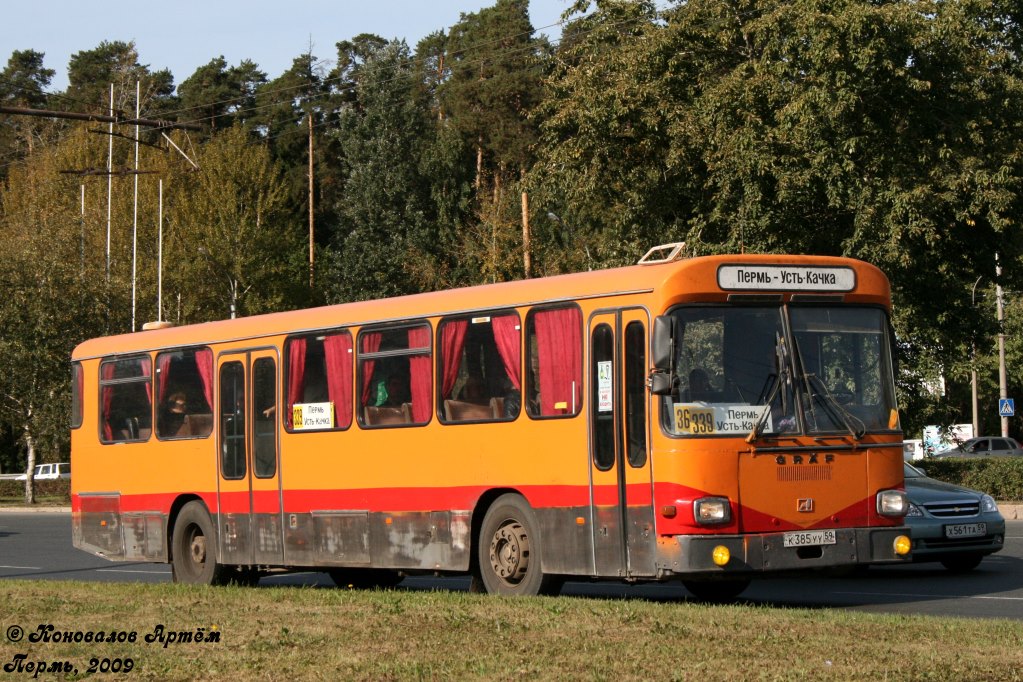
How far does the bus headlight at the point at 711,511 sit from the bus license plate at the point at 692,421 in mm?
559

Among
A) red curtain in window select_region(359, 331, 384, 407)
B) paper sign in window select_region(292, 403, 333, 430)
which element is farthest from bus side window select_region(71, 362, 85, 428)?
red curtain in window select_region(359, 331, 384, 407)

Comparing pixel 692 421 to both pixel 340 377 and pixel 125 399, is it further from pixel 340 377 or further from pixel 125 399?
pixel 125 399

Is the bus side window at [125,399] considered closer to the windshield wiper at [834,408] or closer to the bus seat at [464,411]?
the bus seat at [464,411]

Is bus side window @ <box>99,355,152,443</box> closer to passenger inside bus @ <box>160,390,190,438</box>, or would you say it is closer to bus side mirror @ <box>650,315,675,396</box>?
passenger inside bus @ <box>160,390,190,438</box>

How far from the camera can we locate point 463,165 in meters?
81.6

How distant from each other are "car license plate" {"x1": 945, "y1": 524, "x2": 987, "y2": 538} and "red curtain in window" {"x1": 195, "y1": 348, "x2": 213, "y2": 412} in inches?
349

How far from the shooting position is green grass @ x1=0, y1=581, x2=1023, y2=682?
894 cm

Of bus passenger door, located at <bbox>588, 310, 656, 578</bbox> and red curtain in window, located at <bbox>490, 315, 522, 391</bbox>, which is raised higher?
red curtain in window, located at <bbox>490, 315, 522, 391</bbox>

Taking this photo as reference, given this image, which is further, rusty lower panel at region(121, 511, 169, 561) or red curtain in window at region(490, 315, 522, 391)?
rusty lower panel at region(121, 511, 169, 561)

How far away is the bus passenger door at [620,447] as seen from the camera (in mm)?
12922

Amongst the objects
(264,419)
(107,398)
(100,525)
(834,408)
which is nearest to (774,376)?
(834,408)

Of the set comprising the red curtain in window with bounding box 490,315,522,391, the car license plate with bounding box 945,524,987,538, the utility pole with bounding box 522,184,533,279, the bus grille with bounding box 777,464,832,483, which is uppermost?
the utility pole with bounding box 522,184,533,279

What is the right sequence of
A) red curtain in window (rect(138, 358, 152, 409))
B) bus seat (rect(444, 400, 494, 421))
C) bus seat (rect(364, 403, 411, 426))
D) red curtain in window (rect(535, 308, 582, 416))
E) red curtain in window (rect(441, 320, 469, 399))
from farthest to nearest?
red curtain in window (rect(138, 358, 152, 409)) < bus seat (rect(364, 403, 411, 426)) < red curtain in window (rect(441, 320, 469, 399)) < bus seat (rect(444, 400, 494, 421)) < red curtain in window (rect(535, 308, 582, 416))

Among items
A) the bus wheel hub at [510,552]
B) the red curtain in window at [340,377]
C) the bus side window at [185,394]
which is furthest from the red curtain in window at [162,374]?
the bus wheel hub at [510,552]
